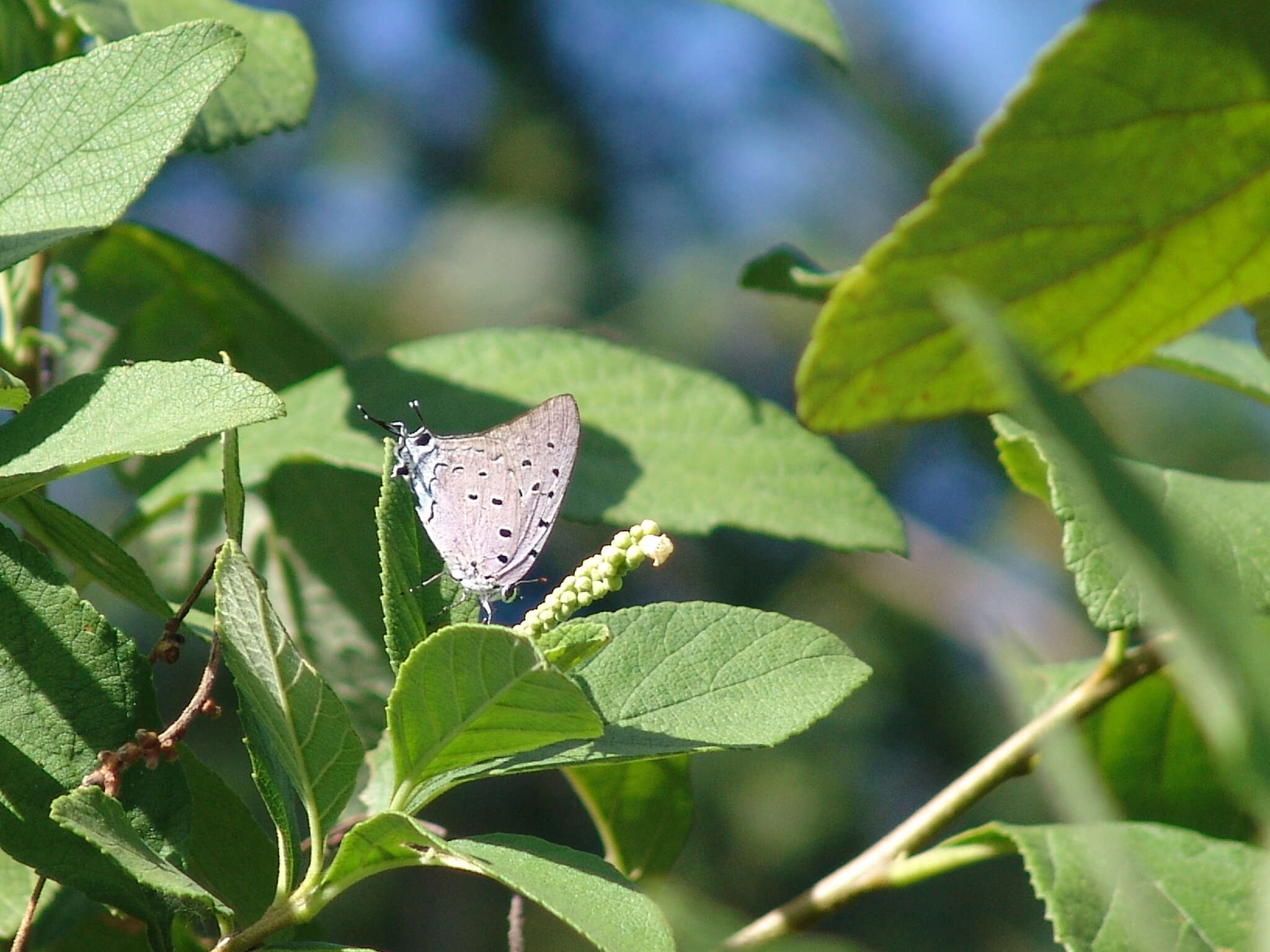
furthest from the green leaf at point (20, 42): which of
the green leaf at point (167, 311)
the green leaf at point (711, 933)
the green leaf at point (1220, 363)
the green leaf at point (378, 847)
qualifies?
the green leaf at point (1220, 363)

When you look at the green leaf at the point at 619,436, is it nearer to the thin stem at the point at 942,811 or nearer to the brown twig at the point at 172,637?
the thin stem at the point at 942,811

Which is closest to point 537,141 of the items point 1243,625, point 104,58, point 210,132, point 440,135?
point 440,135

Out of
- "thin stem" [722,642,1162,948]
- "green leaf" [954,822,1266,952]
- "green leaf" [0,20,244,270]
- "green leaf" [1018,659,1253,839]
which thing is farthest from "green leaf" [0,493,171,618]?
"green leaf" [1018,659,1253,839]

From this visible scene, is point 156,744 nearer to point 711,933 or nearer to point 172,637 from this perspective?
point 172,637

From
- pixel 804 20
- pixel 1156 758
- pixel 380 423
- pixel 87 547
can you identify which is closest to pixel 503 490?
pixel 380 423

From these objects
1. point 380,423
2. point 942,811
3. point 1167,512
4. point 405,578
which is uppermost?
point 1167,512

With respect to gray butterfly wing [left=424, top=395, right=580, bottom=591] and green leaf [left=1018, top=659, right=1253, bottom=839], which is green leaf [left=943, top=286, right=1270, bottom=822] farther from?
green leaf [left=1018, top=659, right=1253, bottom=839]

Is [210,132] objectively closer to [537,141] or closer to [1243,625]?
[1243,625]
